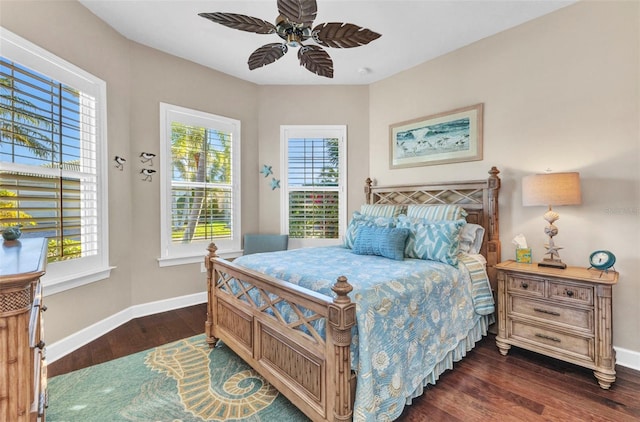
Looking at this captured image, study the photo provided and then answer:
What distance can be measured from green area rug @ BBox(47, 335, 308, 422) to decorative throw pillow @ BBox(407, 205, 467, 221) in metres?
2.02

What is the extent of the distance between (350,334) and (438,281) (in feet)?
3.05

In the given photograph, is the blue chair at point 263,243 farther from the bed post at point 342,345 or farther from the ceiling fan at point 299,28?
the bed post at point 342,345

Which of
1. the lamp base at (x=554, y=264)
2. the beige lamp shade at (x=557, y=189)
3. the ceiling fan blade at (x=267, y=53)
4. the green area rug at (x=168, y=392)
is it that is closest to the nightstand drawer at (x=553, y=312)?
the lamp base at (x=554, y=264)

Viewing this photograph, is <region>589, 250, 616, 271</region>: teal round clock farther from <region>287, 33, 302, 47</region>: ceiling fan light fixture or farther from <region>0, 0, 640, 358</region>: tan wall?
<region>287, 33, 302, 47</region>: ceiling fan light fixture

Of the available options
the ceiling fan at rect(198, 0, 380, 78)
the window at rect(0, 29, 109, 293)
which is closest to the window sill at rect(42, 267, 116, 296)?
the window at rect(0, 29, 109, 293)

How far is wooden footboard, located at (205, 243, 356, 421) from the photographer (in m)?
1.36

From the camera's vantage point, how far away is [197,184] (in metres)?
3.57

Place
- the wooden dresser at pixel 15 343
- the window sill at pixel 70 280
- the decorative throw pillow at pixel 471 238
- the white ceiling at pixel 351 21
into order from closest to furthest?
the wooden dresser at pixel 15 343 < the window sill at pixel 70 280 < the white ceiling at pixel 351 21 < the decorative throw pillow at pixel 471 238

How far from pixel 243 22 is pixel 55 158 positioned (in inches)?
74.5

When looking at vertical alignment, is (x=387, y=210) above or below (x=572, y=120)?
below

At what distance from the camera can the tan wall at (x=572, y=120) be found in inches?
A: 85.0

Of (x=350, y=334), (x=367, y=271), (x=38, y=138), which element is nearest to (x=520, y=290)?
(x=367, y=271)

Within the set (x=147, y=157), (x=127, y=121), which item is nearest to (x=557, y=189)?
(x=147, y=157)

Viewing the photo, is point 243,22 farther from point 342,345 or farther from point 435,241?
point 435,241
